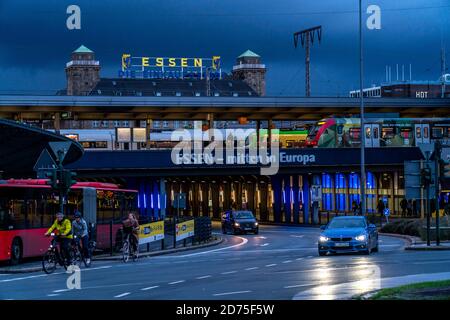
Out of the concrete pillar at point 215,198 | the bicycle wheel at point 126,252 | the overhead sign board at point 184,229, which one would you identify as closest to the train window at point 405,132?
the concrete pillar at point 215,198

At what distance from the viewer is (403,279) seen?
76.0 feet

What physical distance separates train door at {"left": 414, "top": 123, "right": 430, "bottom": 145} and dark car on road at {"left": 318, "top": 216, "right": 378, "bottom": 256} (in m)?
44.8

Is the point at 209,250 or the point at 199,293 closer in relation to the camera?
the point at 199,293

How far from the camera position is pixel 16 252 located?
3469 cm

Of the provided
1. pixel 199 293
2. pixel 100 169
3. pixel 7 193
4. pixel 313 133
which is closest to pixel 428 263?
pixel 199 293

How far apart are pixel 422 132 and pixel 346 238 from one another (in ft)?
153

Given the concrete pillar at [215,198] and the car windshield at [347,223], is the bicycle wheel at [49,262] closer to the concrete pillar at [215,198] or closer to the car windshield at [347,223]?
the car windshield at [347,223]

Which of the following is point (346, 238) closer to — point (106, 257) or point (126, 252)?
point (126, 252)

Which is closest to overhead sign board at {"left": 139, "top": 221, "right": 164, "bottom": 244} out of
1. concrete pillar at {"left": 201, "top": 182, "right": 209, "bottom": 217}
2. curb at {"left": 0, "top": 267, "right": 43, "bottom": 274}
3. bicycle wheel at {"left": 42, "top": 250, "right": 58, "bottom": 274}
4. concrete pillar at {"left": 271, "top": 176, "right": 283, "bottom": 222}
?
curb at {"left": 0, "top": 267, "right": 43, "bottom": 274}

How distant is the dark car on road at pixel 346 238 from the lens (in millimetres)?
35500

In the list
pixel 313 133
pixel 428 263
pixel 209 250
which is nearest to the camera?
pixel 428 263

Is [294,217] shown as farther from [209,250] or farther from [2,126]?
[2,126]

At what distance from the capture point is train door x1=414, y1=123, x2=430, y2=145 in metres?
79.9
